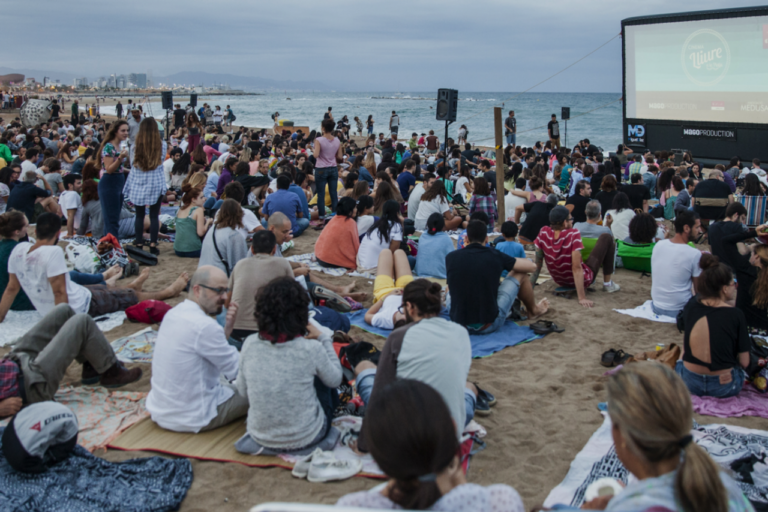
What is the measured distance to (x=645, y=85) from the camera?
16.3m

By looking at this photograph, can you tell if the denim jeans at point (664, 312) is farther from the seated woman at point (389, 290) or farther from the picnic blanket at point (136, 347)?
the picnic blanket at point (136, 347)

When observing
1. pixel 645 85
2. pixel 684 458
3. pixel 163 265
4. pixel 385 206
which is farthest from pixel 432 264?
pixel 645 85

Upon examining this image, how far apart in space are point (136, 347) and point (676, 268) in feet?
15.3

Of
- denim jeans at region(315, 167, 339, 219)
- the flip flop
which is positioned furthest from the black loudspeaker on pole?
the flip flop

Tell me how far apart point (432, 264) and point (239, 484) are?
3666 millimetres

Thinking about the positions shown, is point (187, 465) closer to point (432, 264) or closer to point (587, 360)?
point (587, 360)

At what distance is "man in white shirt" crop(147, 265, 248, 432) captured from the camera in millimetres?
3223

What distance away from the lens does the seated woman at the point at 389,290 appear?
5.15 metres

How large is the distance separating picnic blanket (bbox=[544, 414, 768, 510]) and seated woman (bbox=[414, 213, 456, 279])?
3.00 m

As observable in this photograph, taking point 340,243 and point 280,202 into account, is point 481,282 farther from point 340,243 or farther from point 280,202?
point 280,202

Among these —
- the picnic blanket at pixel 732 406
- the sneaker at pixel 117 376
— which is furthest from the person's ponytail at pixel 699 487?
the sneaker at pixel 117 376

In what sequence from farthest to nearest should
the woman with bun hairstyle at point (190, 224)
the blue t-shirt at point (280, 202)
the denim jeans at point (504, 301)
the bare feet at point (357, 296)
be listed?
1. the blue t-shirt at point (280, 202)
2. the woman with bun hairstyle at point (190, 224)
3. the bare feet at point (357, 296)
4. the denim jeans at point (504, 301)

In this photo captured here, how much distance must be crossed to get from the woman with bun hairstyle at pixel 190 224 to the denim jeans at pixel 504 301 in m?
3.65

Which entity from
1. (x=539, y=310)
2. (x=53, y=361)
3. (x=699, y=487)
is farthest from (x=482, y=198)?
(x=699, y=487)
